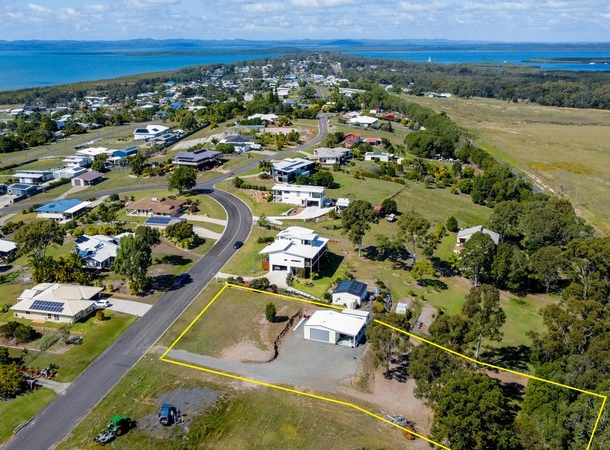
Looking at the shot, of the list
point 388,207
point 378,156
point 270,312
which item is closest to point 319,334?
point 270,312

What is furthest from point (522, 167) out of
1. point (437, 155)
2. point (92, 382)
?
point (92, 382)

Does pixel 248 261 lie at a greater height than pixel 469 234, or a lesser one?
lesser

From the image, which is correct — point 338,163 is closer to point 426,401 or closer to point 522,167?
point 522,167

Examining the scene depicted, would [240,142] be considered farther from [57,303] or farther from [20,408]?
[20,408]

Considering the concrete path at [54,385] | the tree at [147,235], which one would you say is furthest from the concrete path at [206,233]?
the concrete path at [54,385]

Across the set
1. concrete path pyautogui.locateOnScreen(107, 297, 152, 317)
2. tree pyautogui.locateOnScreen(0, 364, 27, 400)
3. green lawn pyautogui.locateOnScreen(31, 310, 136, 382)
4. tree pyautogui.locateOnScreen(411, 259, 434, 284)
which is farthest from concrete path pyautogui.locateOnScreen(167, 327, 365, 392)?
tree pyautogui.locateOnScreen(411, 259, 434, 284)

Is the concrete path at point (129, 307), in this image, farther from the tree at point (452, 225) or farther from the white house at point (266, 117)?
the white house at point (266, 117)
